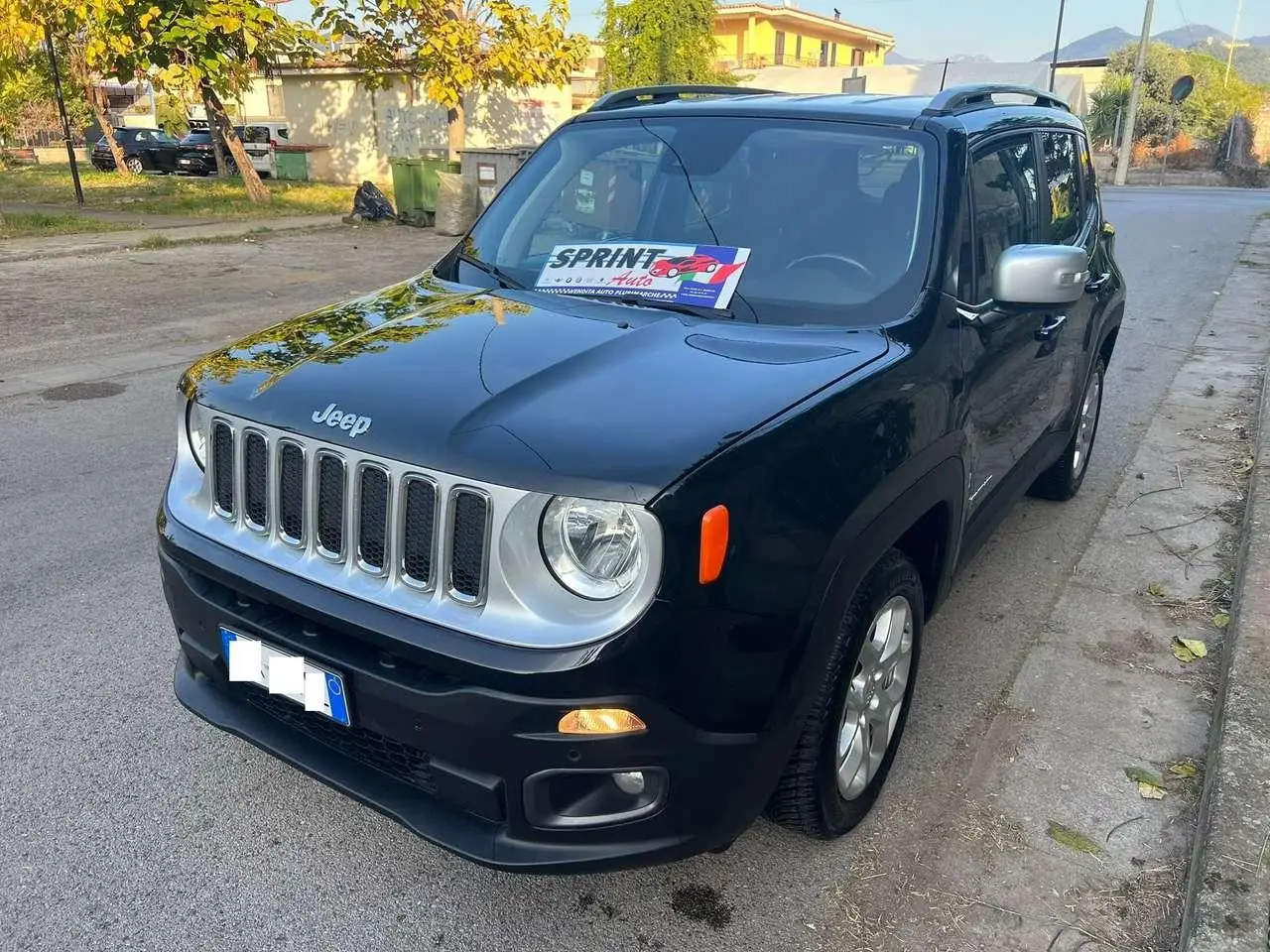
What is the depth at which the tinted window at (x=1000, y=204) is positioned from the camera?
3.17m

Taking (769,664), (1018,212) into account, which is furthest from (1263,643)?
(769,664)

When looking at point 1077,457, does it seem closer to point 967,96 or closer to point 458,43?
point 967,96

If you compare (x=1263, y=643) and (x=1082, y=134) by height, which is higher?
(x=1082, y=134)

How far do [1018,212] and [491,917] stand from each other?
2869mm

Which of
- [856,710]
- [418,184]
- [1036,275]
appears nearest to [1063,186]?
[1036,275]

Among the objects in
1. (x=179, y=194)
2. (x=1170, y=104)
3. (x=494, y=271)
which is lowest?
(x=179, y=194)

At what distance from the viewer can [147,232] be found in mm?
15336

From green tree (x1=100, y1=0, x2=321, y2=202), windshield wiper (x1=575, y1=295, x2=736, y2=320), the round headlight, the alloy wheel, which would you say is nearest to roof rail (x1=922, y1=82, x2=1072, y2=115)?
windshield wiper (x1=575, y1=295, x2=736, y2=320)

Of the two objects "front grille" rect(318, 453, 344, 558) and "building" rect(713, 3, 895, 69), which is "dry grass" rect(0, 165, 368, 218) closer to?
"front grille" rect(318, 453, 344, 558)

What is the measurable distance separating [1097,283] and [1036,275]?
1.88 m

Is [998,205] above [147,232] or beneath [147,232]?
above

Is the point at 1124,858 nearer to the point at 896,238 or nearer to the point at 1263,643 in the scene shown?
the point at 1263,643

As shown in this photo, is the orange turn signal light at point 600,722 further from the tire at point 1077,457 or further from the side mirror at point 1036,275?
the tire at point 1077,457

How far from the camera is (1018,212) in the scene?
3.64 meters
